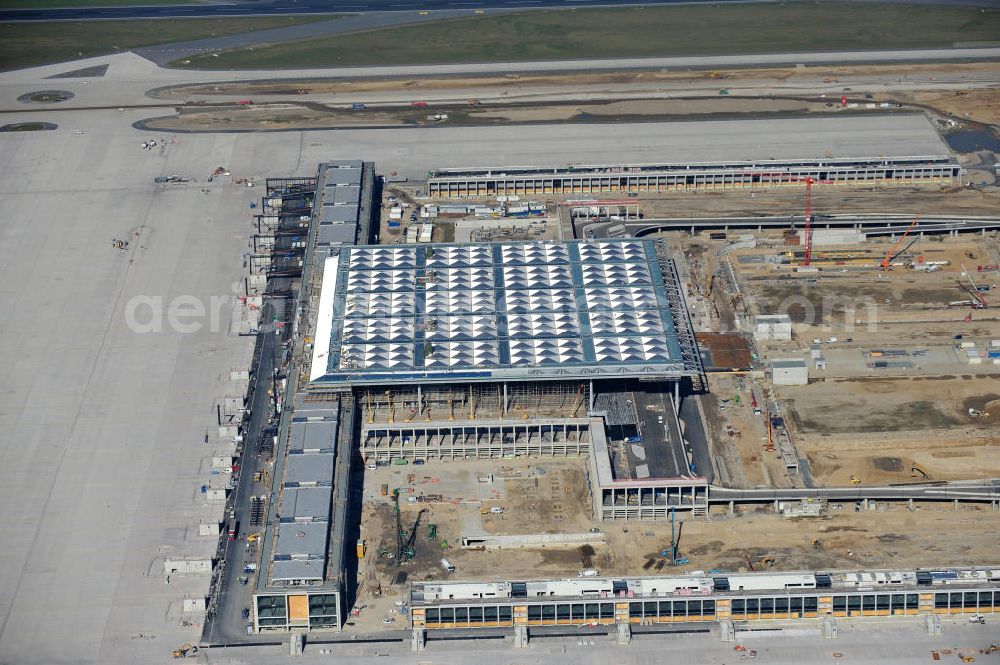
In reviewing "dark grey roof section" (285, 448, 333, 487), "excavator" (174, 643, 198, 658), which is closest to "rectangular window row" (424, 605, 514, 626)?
"dark grey roof section" (285, 448, 333, 487)

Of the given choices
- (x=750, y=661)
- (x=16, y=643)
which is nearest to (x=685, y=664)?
(x=750, y=661)

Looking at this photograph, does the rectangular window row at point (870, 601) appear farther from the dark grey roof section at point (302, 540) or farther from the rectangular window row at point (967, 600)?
the dark grey roof section at point (302, 540)

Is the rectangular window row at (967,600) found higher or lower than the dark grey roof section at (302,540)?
lower

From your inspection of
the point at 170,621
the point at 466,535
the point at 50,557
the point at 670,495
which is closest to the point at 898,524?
the point at 670,495

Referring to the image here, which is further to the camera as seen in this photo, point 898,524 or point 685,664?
point 898,524

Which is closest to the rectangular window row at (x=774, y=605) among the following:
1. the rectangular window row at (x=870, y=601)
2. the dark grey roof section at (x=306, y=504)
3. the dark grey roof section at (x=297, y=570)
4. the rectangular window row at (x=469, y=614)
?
the rectangular window row at (x=870, y=601)

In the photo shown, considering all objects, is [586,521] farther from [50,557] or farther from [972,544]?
[50,557]

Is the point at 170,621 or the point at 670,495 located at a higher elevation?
the point at 670,495
